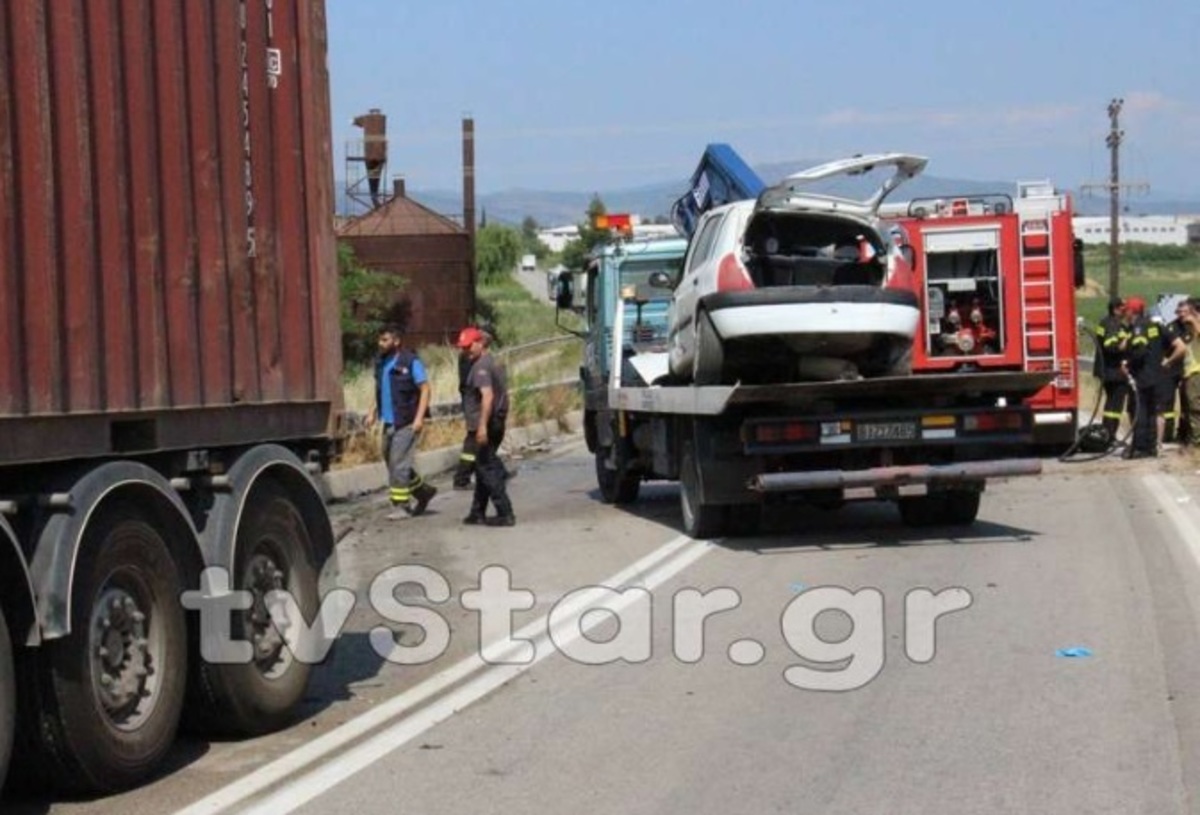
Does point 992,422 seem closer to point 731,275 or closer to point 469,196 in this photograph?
point 731,275

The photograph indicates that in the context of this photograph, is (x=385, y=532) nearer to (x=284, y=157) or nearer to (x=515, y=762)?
(x=284, y=157)

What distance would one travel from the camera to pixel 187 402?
7441 millimetres

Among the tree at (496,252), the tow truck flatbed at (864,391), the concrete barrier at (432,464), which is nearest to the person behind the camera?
the tow truck flatbed at (864,391)

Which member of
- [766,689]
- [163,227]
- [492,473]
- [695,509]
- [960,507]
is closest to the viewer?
[163,227]

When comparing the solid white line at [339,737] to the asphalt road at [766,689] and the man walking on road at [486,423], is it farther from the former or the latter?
the man walking on road at [486,423]

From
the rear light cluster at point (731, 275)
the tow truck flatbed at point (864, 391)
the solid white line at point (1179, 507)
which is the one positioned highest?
the rear light cluster at point (731, 275)

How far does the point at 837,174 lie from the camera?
14180mm

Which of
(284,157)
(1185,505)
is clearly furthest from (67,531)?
(1185,505)

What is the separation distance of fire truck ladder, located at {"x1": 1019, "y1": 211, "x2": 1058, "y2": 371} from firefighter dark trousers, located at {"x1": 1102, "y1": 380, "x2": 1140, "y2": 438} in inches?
95.1

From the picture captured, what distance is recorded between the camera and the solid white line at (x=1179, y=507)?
1360 cm

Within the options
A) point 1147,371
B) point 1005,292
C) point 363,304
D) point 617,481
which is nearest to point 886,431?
point 617,481

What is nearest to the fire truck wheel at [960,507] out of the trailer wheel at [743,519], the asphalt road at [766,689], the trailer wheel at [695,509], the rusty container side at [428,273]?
the asphalt road at [766,689]

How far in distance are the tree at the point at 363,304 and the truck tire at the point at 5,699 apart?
33.6 m

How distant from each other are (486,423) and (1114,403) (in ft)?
30.0
